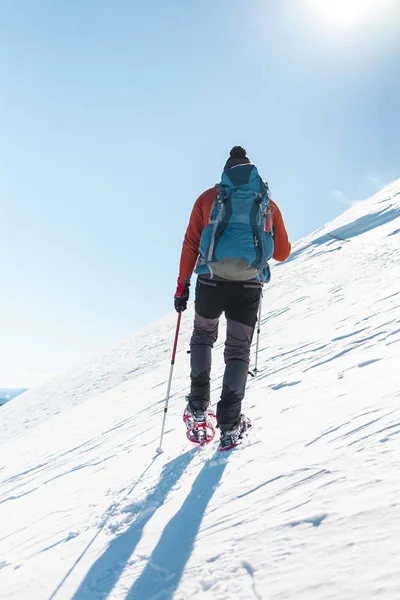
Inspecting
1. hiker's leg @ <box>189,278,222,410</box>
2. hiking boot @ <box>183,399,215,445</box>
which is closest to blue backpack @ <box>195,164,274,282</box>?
hiker's leg @ <box>189,278,222,410</box>

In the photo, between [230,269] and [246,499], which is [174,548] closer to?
[246,499]

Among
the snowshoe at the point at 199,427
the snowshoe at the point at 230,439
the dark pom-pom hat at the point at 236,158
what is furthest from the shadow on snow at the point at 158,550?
the dark pom-pom hat at the point at 236,158

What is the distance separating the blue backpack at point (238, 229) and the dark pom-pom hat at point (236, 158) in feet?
1.05

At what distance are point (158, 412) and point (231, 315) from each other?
2892mm

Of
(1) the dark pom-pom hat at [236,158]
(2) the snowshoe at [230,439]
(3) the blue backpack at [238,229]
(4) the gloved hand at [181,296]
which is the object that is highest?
(1) the dark pom-pom hat at [236,158]

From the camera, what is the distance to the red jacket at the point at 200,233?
11.7 feet

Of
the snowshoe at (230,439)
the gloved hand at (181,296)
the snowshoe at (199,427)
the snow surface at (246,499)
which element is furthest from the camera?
the gloved hand at (181,296)

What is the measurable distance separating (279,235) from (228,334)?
103 centimetres

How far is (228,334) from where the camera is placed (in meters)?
3.58

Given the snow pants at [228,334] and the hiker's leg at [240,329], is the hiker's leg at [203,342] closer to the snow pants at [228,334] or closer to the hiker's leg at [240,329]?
the snow pants at [228,334]

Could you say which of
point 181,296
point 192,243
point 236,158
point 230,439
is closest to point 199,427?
point 230,439

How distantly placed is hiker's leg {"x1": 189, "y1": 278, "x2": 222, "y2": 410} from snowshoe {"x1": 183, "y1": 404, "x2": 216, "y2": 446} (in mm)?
55

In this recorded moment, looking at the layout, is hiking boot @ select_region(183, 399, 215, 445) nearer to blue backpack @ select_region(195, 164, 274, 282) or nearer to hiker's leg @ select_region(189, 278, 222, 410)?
hiker's leg @ select_region(189, 278, 222, 410)

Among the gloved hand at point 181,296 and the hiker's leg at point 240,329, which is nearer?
the hiker's leg at point 240,329
